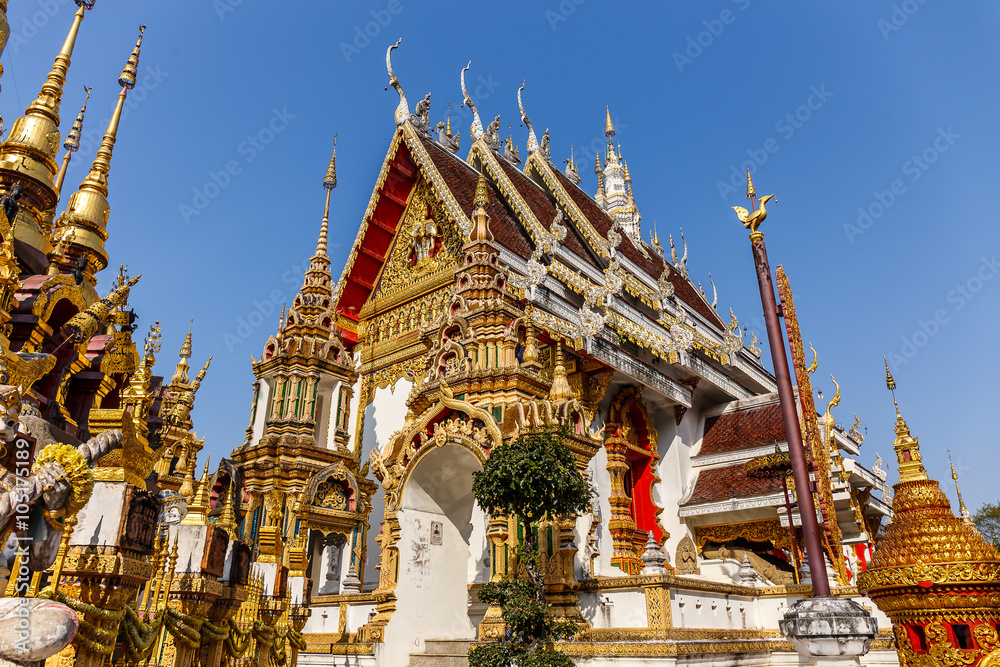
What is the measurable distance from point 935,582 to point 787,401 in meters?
2.02

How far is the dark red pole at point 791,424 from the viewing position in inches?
171

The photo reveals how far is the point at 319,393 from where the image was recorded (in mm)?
13648

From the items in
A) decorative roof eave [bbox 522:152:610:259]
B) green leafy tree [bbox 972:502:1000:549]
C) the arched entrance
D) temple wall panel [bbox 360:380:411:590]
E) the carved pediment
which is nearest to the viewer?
the arched entrance

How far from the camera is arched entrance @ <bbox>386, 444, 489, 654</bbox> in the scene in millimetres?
9133

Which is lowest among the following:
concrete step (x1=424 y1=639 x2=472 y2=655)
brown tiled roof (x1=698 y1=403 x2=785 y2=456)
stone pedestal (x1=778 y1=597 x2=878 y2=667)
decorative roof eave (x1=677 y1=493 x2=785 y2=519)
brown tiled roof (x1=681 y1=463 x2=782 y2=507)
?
concrete step (x1=424 y1=639 x2=472 y2=655)

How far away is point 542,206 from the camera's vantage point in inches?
667

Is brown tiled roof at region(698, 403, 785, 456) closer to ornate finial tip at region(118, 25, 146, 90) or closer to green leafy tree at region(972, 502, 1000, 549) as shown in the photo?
ornate finial tip at region(118, 25, 146, 90)

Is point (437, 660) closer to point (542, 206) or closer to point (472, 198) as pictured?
point (472, 198)

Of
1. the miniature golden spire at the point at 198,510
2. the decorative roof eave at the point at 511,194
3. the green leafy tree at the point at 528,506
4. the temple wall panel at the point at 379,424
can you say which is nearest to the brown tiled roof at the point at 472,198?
the decorative roof eave at the point at 511,194

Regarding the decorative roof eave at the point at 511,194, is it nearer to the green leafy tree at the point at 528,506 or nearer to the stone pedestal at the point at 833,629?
the green leafy tree at the point at 528,506

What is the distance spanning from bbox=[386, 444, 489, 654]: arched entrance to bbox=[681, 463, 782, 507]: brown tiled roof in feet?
20.1

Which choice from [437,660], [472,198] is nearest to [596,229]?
[472,198]

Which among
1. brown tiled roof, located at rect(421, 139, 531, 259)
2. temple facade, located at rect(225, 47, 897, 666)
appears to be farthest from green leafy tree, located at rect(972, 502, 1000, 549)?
brown tiled roof, located at rect(421, 139, 531, 259)

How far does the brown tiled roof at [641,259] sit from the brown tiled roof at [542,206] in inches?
26.5
